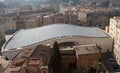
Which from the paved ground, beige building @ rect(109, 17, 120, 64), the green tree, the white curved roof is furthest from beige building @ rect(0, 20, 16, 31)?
the green tree

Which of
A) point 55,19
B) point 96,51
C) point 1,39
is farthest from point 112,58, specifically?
point 55,19

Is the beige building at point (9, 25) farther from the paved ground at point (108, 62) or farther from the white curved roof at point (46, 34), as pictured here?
the paved ground at point (108, 62)

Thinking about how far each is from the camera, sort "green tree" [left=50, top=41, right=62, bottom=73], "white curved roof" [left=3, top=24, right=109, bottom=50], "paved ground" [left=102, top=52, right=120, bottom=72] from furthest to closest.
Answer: "white curved roof" [left=3, top=24, right=109, bottom=50], "paved ground" [left=102, top=52, right=120, bottom=72], "green tree" [left=50, top=41, right=62, bottom=73]

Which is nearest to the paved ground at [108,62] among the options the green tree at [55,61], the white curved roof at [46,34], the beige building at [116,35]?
the beige building at [116,35]

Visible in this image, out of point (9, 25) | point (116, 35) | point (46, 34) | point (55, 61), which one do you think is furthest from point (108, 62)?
point (9, 25)

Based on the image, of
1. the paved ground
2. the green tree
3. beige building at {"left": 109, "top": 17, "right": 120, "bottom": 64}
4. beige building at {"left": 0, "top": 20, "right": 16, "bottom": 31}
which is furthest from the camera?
beige building at {"left": 0, "top": 20, "right": 16, "bottom": 31}

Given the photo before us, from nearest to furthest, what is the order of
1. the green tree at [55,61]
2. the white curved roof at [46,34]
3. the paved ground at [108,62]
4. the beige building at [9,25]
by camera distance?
the green tree at [55,61] → the paved ground at [108,62] → the white curved roof at [46,34] → the beige building at [9,25]

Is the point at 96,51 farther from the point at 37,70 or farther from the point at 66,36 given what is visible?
the point at 37,70

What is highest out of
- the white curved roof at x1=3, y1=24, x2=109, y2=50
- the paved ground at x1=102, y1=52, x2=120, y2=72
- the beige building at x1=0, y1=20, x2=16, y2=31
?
the white curved roof at x1=3, y1=24, x2=109, y2=50

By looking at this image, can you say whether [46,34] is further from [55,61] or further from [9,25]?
[9,25]

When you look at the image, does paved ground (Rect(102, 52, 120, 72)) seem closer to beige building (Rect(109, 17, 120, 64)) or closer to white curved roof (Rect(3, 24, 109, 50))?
beige building (Rect(109, 17, 120, 64))

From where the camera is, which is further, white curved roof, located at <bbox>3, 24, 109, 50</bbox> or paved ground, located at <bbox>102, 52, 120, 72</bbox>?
white curved roof, located at <bbox>3, 24, 109, 50</bbox>
